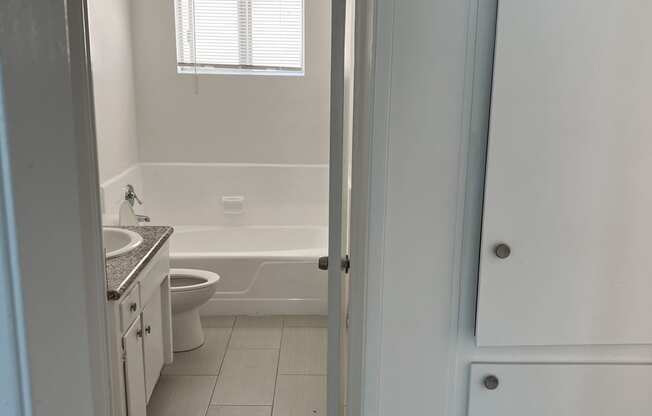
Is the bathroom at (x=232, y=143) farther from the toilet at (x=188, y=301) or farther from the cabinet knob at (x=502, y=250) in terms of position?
the cabinet knob at (x=502, y=250)

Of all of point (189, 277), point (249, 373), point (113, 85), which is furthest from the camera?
point (113, 85)

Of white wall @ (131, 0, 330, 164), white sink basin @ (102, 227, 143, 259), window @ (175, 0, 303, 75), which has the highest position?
window @ (175, 0, 303, 75)

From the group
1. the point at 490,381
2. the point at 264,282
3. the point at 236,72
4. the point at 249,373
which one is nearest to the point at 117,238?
the point at 249,373

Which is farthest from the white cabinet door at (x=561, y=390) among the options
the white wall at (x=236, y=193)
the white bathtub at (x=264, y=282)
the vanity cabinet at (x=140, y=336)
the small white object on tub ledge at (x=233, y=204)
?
the small white object on tub ledge at (x=233, y=204)

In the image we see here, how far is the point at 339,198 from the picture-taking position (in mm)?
1692

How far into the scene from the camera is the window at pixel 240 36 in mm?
4070

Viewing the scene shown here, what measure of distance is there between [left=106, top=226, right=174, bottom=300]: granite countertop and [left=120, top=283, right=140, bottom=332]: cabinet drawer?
8 cm

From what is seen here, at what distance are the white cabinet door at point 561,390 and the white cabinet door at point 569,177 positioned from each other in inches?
3.9

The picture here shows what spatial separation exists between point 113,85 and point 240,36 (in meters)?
1.04

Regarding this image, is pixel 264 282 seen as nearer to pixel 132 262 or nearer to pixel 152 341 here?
pixel 152 341

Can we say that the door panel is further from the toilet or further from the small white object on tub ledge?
the small white object on tub ledge

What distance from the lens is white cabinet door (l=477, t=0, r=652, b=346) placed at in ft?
4.21

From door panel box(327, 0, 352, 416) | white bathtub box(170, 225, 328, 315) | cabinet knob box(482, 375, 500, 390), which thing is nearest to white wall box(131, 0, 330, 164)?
white bathtub box(170, 225, 328, 315)

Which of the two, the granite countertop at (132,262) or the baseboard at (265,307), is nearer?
the granite countertop at (132,262)
